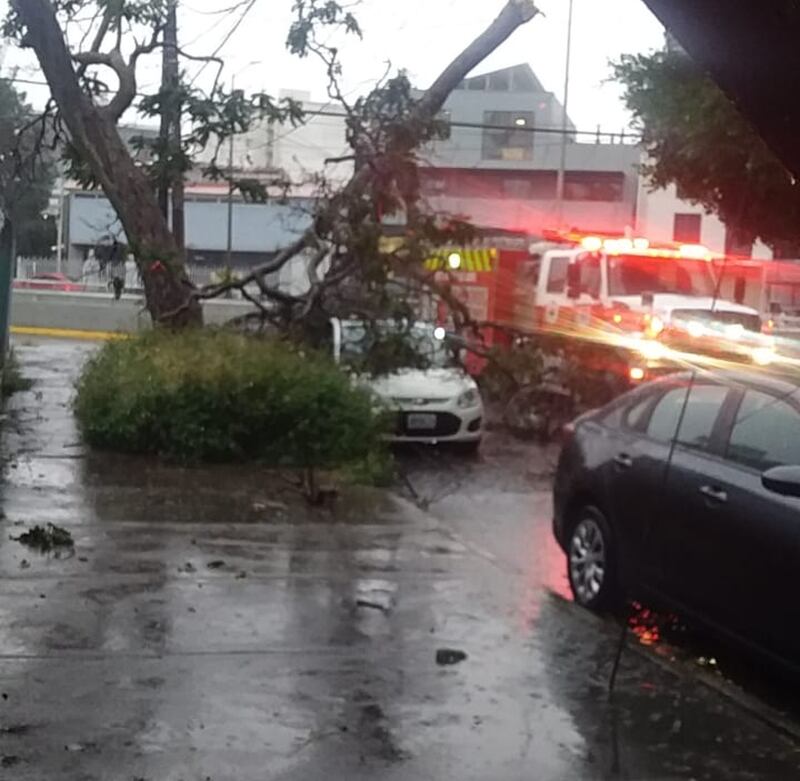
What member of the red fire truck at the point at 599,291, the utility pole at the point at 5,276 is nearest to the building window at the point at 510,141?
the red fire truck at the point at 599,291

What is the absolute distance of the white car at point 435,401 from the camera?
1553 cm

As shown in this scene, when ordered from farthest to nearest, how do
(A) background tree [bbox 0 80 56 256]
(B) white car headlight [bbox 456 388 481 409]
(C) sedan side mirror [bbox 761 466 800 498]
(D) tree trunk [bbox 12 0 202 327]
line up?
(A) background tree [bbox 0 80 56 256] → (D) tree trunk [bbox 12 0 202 327] → (B) white car headlight [bbox 456 388 481 409] → (C) sedan side mirror [bbox 761 466 800 498]

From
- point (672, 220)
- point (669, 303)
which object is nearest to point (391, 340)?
point (669, 303)

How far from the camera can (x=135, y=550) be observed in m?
9.30

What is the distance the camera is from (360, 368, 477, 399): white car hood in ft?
52.4

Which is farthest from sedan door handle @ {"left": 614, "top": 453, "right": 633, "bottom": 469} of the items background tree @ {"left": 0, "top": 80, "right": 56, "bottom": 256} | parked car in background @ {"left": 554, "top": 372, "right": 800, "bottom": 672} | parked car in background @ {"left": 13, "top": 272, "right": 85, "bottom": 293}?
parked car in background @ {"left": 13, "top": 272, "right": 85, "bottom": 293}

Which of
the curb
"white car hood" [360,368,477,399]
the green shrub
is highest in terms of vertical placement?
"white car hood" [360,368,477,399]

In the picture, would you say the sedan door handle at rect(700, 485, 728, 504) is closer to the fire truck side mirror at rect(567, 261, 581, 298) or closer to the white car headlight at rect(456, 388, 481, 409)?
the white car headlight at rect(456, 388, 481, 409)

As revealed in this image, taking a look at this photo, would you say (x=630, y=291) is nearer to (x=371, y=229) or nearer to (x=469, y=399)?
(x=469, y=399)

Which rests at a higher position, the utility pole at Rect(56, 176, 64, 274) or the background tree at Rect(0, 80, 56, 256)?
the background tree at Rect(0, 80, 56, 256)

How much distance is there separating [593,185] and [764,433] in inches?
1668

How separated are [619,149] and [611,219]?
3.05 metres

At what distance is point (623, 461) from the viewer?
8352mm

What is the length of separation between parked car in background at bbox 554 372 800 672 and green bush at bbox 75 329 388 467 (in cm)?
446
